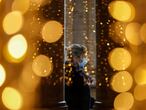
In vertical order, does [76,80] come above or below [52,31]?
below

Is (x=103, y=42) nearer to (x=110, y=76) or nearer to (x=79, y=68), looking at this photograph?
(x=110, y=76)

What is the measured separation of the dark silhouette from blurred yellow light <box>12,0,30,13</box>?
1007 mm

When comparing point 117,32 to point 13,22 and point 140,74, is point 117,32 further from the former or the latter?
point 13,22

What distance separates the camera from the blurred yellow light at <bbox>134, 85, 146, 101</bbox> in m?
3.18

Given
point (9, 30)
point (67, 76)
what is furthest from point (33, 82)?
point (67, 76)

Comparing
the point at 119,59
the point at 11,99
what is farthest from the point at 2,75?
the point at 119,59

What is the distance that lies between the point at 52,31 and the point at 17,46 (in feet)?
1.20

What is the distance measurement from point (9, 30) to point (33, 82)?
45 centimetres

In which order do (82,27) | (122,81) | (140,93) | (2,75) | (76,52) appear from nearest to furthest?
(2,75)
(140,93)
(122,81)
(76,52)
(82,27)

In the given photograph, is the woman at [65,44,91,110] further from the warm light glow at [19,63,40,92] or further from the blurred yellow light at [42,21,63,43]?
the warm light glow at [19,63,40,92]

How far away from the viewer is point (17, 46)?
311 centimetres

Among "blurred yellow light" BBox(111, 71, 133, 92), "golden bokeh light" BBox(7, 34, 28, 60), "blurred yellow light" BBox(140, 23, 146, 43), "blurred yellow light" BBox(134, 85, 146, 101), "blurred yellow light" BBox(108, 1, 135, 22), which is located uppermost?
"blurred yellow light" BBox(108, 1, 135, 22)

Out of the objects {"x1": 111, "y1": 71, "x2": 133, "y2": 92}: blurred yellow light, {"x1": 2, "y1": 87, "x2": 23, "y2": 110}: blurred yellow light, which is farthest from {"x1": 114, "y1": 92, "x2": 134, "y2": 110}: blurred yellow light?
{"x1": 2, "y1": 87, "x2": 23, "y2": 110}: blurred yellow light

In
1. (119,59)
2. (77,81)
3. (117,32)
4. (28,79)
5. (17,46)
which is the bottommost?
(77,81)
